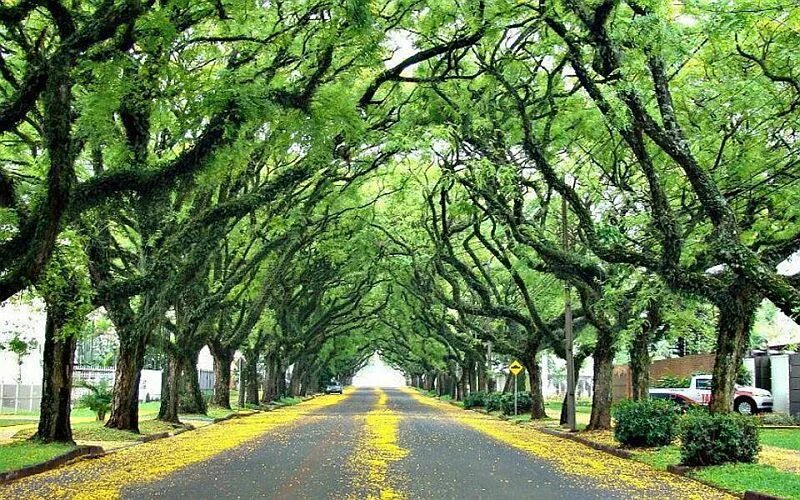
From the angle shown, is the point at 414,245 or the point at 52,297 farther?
the point at 414,245

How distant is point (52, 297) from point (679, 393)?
27.8 m

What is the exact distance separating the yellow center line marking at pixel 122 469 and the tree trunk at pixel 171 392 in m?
3.43

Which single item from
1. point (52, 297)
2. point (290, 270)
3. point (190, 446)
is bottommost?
point (190, 446)

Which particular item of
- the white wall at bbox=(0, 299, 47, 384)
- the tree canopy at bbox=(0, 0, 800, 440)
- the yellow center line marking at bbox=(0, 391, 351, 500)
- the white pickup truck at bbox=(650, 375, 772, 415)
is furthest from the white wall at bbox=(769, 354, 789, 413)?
the white wall at bbox=(0, 299, 47, 384)

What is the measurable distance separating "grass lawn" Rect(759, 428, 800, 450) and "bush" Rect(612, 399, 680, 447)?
9.19 ft

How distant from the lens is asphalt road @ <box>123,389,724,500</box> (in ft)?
34.5

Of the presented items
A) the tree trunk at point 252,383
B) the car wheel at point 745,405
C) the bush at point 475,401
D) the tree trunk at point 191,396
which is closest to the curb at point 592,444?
the car wheel at point 745,405

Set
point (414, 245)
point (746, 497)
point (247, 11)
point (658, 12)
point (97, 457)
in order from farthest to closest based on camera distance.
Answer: point (414, 245), point (97, 457), point (247, 11), point (658, 12), point (746, 497)

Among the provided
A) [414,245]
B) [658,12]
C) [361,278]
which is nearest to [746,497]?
[658,12]

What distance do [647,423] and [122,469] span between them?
10.3 metres

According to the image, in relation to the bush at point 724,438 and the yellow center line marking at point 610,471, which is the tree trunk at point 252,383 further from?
the bush at point 724,438

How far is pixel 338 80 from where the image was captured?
1426 centimetres

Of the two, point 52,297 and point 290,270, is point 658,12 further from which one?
point 290,270

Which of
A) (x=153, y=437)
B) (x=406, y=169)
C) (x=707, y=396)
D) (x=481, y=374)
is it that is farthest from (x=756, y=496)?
(x=481, y=374)
